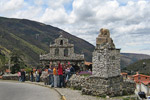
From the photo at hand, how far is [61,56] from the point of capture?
4000 cm

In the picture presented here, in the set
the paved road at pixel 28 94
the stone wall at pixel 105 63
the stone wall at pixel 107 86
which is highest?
the stone wall at pixel 105 63

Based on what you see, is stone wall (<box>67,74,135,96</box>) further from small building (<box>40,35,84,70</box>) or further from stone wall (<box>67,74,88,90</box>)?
small building (<box>40,35,84,70</box>)

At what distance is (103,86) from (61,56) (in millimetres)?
28421

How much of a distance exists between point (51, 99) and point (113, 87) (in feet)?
12.0

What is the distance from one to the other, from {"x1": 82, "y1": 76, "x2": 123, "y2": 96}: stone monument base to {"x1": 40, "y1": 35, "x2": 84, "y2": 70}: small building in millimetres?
26609

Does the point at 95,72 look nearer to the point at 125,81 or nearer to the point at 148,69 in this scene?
the point at 125,81

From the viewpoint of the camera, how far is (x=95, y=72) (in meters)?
12.4

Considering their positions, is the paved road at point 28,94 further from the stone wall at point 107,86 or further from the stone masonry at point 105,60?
the stone masonry at point 105,60

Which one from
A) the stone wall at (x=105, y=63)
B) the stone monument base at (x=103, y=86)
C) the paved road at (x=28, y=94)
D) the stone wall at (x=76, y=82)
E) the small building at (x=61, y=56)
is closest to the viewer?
the paved road at (x=28, y=94)

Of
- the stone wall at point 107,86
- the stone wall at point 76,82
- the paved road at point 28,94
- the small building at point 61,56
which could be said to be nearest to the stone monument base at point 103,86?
the stone wall at point 107,86

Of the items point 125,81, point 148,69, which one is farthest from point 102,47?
point 148,69

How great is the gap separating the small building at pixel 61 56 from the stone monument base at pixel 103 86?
1048 inches

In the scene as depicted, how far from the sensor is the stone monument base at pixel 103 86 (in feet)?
38.9

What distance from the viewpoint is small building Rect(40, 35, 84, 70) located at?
39781 millimetres
